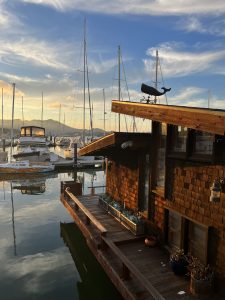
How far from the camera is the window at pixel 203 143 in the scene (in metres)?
9.07

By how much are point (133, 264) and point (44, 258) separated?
19.4 feet

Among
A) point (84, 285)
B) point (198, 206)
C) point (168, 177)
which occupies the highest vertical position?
point (168, 177)

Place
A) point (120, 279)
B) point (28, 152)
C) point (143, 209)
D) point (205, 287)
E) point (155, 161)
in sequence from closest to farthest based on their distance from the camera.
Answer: point (205, 287) < point (120, 279) < point (155, 161) < point (143, 209) < point (28, 152)

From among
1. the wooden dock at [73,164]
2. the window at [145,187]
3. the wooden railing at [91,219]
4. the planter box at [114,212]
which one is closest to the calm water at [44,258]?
the wooden railing at [91,219]

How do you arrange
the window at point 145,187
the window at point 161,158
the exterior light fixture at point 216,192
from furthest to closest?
the window at point 145,187
the window at point 161,158
the exterior light fixture at point 216,192

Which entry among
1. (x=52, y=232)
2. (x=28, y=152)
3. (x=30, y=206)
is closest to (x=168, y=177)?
(x=52, y=232)

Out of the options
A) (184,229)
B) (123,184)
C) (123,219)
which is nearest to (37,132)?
(123,184)

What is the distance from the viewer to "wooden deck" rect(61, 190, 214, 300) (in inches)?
333

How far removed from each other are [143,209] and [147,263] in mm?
3142

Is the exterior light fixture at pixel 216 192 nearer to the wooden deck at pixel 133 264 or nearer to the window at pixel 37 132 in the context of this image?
the wooden deck at pixel 133 264

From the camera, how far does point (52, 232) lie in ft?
57.5

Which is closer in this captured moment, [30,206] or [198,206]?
[198,206]

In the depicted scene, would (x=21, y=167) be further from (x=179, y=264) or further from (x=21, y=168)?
(x=179, y=264)

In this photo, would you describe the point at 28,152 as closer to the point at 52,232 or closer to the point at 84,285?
the point at 52,232
